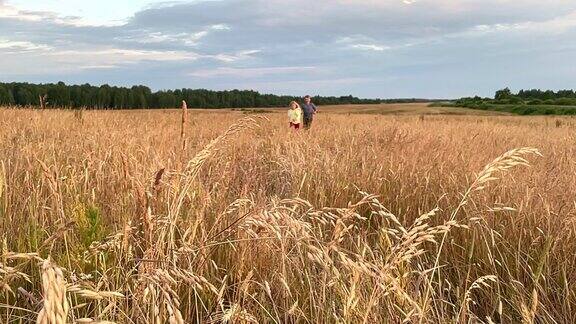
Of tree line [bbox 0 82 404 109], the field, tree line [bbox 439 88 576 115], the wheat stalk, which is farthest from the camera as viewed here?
tree line [bbox 439 88 576 115]

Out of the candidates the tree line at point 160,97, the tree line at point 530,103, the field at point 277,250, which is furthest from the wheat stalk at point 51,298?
the tree line at point 530,103

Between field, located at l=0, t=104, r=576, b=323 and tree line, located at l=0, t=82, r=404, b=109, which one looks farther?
tree line, located at l=0, t=82, r=404, b=109

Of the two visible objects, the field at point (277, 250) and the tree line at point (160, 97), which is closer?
the field at point (277, 250)

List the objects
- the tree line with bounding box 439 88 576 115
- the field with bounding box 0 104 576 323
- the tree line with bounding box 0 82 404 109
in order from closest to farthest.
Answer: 1. the field with bounding box 0 104 576 323
2. the tree line with bounding box 0 82 404 109
3. the tree line with bounding box 439 88 576 115

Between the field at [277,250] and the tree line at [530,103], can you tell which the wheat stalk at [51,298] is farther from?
the tree line at [530,103]

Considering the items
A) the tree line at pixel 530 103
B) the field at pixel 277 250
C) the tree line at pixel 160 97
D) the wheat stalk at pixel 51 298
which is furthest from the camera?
the tree line at pixel 530 103

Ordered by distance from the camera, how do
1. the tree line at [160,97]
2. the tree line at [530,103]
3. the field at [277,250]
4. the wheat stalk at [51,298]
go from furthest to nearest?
the tree line at [530,103]
the tree line at [160,97]
the field at [277,250]
the wheat stalk at [51,298]

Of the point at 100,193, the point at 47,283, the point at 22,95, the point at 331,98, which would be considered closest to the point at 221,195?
the point at 100,193

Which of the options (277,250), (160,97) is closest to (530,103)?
(160,97)

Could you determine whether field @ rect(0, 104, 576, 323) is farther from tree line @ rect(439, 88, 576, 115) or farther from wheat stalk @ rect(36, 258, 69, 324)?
tree line @ rect(439, 88, 576, 115)

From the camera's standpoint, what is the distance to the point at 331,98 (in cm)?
11531

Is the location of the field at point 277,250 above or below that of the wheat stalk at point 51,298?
below

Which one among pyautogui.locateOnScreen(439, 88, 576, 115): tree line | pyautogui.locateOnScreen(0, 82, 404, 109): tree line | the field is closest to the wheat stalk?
the field

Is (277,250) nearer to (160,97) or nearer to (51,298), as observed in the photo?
(51,298)
